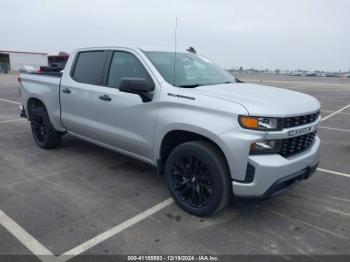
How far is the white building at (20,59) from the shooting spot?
5394 centimetres

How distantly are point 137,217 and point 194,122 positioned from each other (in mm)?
1227

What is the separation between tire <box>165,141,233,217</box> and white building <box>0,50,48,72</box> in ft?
184

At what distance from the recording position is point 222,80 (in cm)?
429

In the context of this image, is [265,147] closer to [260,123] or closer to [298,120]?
[260,123]

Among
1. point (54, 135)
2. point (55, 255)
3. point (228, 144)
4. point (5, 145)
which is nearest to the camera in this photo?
point (55, 255)

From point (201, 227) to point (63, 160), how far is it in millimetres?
3010

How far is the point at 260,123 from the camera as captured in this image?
2859 mm

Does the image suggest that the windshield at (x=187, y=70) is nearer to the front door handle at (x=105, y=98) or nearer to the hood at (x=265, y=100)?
the hood at (x=265, y=100)

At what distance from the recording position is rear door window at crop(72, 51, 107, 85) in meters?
4.50

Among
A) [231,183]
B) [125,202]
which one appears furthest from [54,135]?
[231,183]

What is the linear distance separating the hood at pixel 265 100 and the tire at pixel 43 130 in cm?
328

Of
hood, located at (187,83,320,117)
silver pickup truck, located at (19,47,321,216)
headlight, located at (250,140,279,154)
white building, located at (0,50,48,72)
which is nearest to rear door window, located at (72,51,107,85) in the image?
silver pickup truck, located at (19,47,321,216)

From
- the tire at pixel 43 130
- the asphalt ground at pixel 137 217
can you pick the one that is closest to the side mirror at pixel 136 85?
the asphalt ground at pixel 137 217

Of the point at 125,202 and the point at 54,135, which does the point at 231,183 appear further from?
the point at 54,135
